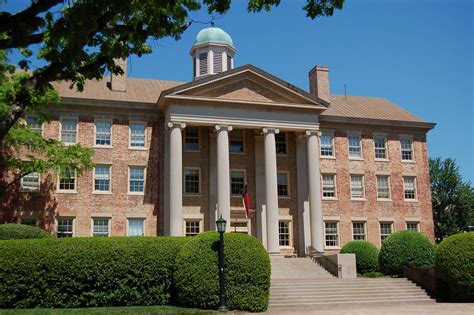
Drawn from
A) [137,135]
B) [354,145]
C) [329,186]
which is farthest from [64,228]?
[354,145]

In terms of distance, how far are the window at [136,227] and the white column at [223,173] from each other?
16.7 ft

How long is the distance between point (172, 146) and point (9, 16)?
24780 mm

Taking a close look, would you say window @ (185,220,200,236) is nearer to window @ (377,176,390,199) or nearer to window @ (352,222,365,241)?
window @ (352,222,365,241)

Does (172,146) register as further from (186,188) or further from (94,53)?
(94,53)

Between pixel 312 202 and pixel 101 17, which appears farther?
pixel 312 202

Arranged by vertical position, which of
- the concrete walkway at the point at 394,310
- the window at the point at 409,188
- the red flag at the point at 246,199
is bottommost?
the concrete walkway at the point at 394,310

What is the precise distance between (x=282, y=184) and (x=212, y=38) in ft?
39.4

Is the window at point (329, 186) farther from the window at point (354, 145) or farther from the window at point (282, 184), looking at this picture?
the window at point (282, 184)

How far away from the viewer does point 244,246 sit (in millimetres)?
22875

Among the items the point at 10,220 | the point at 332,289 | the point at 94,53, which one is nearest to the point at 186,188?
the point at 10,220

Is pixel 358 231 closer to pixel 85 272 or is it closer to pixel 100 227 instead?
pixel 100 227

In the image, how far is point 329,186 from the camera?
3875 cm

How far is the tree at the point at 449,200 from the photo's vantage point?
192 ft

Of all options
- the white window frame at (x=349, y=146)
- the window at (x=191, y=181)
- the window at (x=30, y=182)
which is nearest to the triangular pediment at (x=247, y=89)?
the white window frame at (x=349, y=146)
